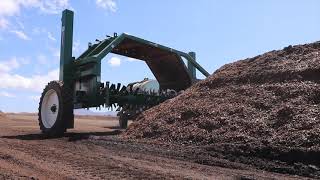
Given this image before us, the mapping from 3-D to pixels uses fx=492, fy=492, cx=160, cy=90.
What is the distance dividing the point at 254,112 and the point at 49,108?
6.81 meters

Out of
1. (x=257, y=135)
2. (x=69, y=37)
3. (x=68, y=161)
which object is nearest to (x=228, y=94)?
(x=257, y=135)

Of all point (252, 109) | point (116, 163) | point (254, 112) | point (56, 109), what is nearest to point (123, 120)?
point (56, 109)

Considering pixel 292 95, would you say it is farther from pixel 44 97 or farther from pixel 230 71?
pixel 44 97

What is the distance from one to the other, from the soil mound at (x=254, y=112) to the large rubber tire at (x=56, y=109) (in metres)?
2.24

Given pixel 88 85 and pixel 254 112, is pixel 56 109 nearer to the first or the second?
pixel 88 85

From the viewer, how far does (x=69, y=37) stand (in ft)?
47.8

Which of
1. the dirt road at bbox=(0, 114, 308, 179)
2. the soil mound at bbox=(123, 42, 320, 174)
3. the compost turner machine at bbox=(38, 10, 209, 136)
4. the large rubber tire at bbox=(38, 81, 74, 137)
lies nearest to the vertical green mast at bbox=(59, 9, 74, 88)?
the compost turner machine at bbox=(38, 10, 209, 136)

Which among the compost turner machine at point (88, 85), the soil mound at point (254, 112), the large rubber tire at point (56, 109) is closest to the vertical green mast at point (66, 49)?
the compost turner machine at point (88, 85)

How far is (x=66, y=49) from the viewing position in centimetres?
1445

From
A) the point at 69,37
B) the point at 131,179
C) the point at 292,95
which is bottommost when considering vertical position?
the point at 131,179

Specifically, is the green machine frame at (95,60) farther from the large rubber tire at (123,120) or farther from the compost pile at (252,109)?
the large rubber tire at (123,120)

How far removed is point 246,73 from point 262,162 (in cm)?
453

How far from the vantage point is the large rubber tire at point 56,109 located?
13367 millimetres

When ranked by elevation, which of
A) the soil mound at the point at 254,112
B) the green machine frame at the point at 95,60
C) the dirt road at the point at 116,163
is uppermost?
the green machine frame at the point at 95,60
